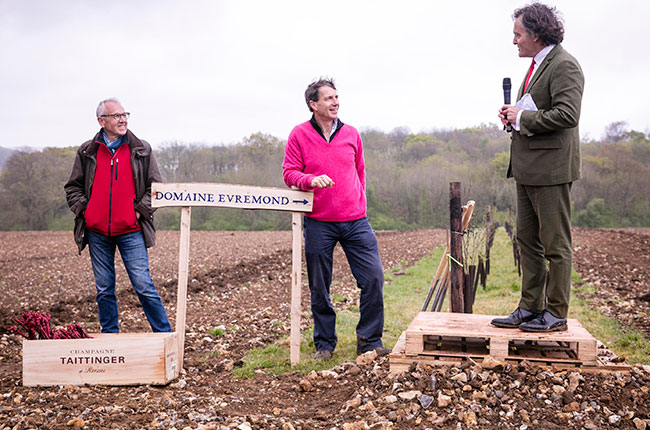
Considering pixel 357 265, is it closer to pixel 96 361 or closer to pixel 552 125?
pixel 552 125

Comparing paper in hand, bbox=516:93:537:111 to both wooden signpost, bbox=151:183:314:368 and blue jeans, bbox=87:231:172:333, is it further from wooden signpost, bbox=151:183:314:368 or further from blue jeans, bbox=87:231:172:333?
blue jeans, bbox=87:231:172:333

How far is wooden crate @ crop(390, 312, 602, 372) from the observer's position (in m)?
3.85

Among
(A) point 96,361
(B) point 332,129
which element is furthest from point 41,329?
(B) point 332,129

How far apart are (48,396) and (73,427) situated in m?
0.74

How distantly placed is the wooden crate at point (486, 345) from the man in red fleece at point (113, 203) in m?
2.34

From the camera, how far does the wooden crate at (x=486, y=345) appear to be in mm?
3848

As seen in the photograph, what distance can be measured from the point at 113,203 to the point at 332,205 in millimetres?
1918

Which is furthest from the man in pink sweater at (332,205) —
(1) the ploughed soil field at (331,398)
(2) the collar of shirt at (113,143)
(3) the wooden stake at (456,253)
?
(2) the collar of shirt at (113,143)

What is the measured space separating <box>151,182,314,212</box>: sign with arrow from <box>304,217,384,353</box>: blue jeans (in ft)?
0.89

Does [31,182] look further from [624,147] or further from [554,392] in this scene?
[624,147]

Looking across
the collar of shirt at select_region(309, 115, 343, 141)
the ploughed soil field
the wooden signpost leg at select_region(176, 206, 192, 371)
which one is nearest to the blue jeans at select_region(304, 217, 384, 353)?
the ploughed soil field

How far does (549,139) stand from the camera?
3.89 metres

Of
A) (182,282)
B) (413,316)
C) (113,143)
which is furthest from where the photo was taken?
(413,316)

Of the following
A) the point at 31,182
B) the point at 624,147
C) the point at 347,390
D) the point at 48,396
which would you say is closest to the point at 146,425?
the point at 48,396
